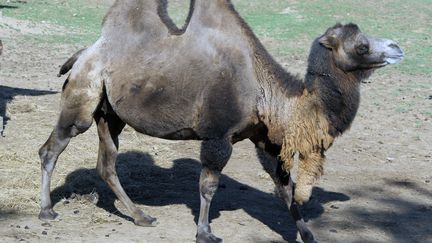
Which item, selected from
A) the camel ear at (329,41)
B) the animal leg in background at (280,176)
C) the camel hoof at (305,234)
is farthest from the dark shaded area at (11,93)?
the camel ear at (329,41)

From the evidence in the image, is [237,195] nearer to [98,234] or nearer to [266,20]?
[98,234]

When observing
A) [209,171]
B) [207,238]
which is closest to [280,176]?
[209,171]

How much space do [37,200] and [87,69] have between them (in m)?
1.55

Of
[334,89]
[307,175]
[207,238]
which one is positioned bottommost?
[207,238]

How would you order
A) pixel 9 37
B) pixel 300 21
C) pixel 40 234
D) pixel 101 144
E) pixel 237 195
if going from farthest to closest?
pixel 300 21 < pixel 9 37 < pixel 237 195 < pixel 101 144 < pixel 40 234

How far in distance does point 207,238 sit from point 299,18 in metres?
18.0

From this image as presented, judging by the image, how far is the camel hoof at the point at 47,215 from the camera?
22.9ft

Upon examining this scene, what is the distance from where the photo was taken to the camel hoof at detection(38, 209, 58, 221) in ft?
22.9

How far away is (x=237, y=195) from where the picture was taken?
8078 millimetres

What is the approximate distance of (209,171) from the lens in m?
6.49

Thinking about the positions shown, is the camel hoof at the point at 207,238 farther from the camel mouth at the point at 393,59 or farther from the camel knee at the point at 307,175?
the camel mouth at the point at 393,59

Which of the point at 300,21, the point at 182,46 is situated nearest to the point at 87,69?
the point at 182,46

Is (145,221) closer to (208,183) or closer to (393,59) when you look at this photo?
(208,183)

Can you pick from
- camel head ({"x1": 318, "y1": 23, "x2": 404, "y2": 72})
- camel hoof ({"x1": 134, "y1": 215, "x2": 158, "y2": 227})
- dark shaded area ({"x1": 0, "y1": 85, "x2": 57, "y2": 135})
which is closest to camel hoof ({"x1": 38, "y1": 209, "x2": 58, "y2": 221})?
camel hoof ({"x1": 134, "y1": 215, "x2": 158, "y2": 227})
